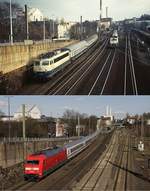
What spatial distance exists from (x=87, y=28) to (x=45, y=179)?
18.7 feet

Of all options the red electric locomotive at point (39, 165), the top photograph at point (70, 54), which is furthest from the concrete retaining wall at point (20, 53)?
the red electric locomotive at point (39, 165)

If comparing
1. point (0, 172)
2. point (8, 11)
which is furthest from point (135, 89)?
point (0, 172)

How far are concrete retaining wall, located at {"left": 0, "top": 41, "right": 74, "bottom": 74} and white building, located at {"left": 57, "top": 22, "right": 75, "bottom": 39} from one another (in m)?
0.14

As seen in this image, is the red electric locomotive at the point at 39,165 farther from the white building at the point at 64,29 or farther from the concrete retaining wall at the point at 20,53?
the white building at the point at 64,29

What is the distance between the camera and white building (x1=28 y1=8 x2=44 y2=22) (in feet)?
23.3

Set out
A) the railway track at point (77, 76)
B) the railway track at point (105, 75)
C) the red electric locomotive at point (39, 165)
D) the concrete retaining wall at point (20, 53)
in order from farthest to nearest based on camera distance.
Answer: the red electric locomotive at point (39, 165) < the concrete retaining wall at point (20, 53) < the railway track at point (77, 76) < the railway track at point (105, 75)

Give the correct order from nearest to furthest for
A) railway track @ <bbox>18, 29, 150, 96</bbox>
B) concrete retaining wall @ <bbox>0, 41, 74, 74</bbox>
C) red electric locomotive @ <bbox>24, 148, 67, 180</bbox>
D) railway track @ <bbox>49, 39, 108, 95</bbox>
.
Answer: railway track @ <bbox>18, 29, 150, 96</bbox> < railway track @ <bbox>49, 39, 108, 95</bbox> < concrete retaining wall @ <bbox>0, 41, 74, 74</bbox> < red electric locomotive @ <bbox>24, 148, 67, 180</bbox>

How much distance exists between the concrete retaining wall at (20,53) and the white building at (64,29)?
14cm

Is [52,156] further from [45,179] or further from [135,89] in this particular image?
[135,89]

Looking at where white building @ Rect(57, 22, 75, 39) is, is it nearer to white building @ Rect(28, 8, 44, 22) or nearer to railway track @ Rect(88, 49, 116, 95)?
white building @ Rect(28, 8, 44, 22)

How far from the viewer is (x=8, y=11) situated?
7070 millimetres

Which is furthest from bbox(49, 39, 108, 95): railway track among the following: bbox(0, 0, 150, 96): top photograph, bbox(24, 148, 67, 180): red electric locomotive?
Result: bbox(24, 148, 67, 180): red electric locomotive

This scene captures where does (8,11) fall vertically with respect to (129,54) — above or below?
above

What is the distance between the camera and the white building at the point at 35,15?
710 centimetres
